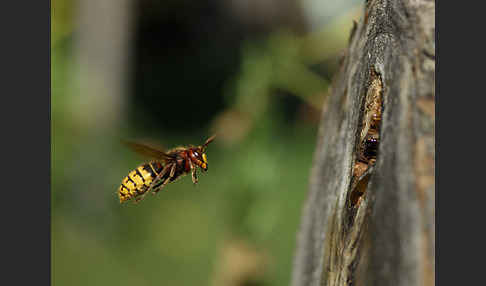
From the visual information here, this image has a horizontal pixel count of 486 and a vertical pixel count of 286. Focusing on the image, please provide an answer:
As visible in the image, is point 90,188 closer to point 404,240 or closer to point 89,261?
point 89,261

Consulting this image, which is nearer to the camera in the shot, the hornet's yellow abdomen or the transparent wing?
the transparent wing

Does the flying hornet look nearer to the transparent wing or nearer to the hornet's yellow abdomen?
the hornet's yellow abdomen

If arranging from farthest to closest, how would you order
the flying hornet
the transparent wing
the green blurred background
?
the green blurred background < the flying hornet < the transparent wing

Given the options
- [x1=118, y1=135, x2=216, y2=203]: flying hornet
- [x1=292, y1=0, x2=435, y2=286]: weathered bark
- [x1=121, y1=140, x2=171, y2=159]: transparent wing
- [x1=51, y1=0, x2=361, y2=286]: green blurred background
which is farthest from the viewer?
[x1=51, y1=0, x2=361, y2=286]: green blurred background

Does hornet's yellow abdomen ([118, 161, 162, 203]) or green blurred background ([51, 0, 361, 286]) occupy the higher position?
green blurred background ([51, 0, 361, 286])

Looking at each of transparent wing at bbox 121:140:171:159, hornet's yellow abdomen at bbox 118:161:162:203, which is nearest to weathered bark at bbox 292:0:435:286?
transparent wing at bbox 121:140:171:159

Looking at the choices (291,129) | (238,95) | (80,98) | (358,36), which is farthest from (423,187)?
(291,129)

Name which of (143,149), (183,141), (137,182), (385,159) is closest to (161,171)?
(137,182)
